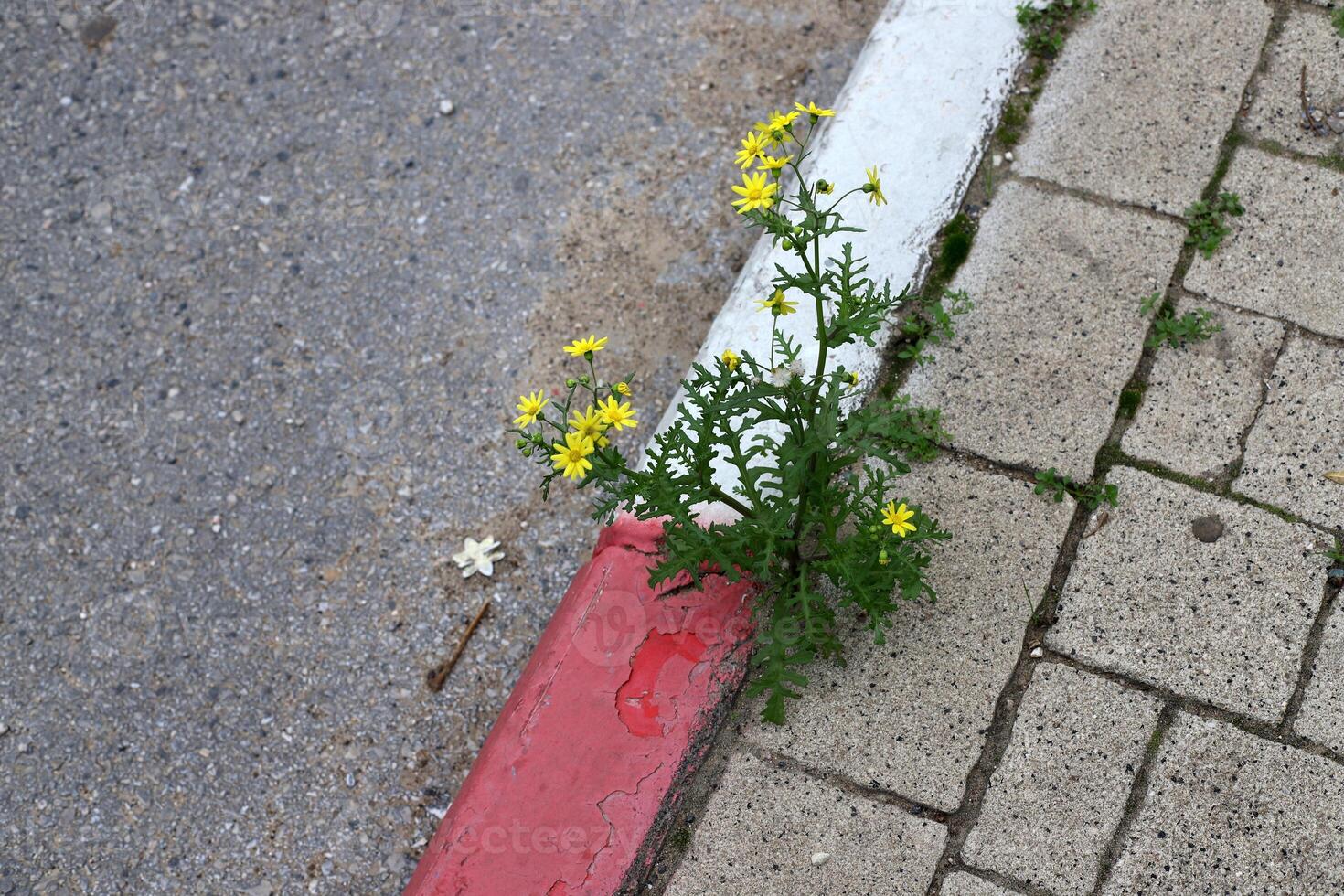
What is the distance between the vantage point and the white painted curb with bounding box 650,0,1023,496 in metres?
2.92

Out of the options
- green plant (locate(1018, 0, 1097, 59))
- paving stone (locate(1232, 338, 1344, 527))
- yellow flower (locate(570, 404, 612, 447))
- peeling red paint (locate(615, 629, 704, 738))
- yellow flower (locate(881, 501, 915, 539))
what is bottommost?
peeling red paint (locate(615, 629, 704, 738))

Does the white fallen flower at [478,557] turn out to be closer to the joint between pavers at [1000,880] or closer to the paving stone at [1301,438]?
the joint between pavers at [1000,880]

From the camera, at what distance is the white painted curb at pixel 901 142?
2918 millimetres

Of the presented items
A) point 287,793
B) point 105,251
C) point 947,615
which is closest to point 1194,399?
point 947,615

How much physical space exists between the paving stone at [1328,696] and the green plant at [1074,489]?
0.49m

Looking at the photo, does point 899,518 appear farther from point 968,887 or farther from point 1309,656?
point 1309,656

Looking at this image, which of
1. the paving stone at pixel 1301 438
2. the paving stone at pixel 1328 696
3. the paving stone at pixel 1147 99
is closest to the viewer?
the paving stone at pixel 1328 696

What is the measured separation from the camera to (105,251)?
349 centimetres

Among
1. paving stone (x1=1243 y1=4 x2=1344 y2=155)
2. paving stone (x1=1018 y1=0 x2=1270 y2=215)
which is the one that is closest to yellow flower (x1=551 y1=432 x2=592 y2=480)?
paving stone (x1=1018 y1=0 x2=1270 y2=215)

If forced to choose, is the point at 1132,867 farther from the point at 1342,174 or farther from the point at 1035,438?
the point at 1342,174

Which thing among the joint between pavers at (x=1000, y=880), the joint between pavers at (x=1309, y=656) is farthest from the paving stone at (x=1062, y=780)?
the joint between pavers at (x=1309, y=656)

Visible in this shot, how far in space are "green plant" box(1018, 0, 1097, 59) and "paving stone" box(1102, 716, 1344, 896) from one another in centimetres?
184

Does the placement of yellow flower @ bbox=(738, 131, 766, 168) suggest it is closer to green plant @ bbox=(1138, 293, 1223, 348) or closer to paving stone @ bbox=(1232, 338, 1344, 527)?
green plant @ bbox=(1138, 293, 1223, 348)

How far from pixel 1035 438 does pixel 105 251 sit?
2.63m
